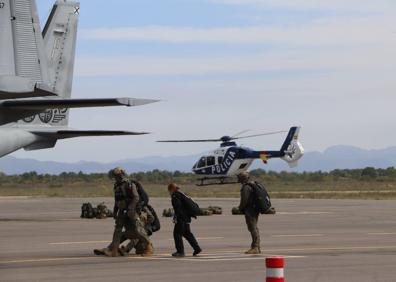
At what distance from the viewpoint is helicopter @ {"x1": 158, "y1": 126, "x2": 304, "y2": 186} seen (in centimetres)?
6938

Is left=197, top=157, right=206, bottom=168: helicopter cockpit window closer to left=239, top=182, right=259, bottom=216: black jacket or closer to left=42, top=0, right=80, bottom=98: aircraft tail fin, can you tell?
left=42, top=0, right=80, bottom=98: aircraft tail fin

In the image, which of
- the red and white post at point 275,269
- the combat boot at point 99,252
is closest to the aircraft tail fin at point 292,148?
the combat boot at point 99,252

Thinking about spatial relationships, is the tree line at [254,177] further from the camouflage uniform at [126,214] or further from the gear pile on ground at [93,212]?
the camouflage uniform at [126,214]

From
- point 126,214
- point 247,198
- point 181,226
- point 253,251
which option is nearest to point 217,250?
point 253,251

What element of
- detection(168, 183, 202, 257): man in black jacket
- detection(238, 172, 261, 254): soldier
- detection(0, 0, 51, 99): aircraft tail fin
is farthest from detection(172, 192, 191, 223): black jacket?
detection(0, 0, 51, 99): aircraft tail fin

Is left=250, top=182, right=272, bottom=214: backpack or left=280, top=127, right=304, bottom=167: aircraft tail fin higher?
left=280, top=127, right=304, bottom=167: aircraft tail fin

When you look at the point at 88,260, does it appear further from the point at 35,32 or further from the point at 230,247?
the point at 35,32

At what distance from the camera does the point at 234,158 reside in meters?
69.4

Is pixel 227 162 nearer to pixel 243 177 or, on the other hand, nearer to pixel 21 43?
pixel 21 43

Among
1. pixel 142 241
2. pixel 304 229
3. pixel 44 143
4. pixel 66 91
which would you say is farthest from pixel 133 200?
pixel 66 91

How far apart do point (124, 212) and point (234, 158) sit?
155 ft

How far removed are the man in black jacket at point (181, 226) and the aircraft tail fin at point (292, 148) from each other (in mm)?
48930

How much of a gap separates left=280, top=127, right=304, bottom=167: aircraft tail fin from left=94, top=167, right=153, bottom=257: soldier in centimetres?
4904

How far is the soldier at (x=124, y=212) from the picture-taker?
22.3m
